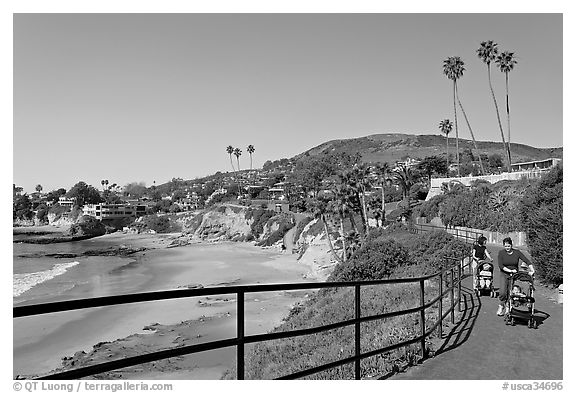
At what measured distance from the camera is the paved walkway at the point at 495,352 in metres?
5.98

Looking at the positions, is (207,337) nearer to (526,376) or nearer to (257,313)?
(257,313)

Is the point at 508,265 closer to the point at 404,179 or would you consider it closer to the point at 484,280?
the point at 484,280

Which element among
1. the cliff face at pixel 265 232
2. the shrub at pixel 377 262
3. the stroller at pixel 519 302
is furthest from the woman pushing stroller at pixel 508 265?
the cliff face at pixel 265 232

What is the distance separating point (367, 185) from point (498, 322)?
134 feet

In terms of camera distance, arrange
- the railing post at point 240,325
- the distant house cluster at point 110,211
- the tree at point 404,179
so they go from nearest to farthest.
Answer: the railing post at point 240,325 → the tree at point 404,179 → the distant house cluster at point 110,211

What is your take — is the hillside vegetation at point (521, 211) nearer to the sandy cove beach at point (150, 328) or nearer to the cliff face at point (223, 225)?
the sandy cove beach at point (150, 328)

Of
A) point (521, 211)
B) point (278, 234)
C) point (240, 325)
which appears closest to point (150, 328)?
point (521, 211)

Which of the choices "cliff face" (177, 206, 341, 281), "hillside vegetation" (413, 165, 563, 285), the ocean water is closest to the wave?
the ocean water

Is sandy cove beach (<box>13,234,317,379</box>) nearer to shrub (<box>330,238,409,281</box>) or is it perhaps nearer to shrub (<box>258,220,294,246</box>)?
shrub (<box>330,238,409,281</box>)

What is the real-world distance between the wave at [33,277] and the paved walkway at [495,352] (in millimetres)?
37000

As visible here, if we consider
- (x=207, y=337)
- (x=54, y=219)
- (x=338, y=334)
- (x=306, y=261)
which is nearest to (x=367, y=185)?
(x=306, y=261)

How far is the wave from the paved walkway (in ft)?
121

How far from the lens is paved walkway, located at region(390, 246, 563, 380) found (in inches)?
236

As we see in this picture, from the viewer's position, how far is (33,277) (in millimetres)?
49312
